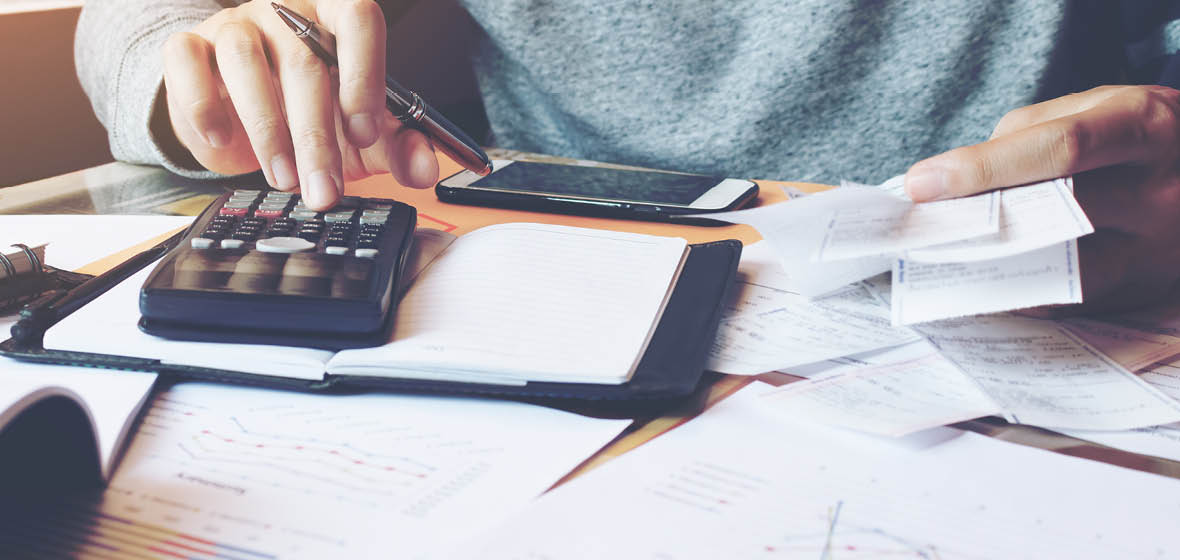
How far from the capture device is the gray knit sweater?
0.78 meters

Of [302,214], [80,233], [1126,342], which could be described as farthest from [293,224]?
[1126,342]

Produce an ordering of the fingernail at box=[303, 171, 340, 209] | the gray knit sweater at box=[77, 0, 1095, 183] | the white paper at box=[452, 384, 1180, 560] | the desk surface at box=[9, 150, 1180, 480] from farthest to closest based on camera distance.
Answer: the gray knit sweater at box=[77, 0, 1095, 183], the desk surface at box=[9, 150, 1180, 480], the fingernail at box=[303, 171, 340, 209], the white paper at box=[452, 384, 1180, 560]

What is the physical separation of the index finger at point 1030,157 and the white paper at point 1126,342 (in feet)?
0.28

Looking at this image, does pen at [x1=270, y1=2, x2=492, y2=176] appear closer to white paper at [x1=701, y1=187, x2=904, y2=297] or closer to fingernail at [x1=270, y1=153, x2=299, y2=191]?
fingernail at [x1=270, y1=153, x2=299, y2=191]

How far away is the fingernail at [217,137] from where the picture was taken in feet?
1.73

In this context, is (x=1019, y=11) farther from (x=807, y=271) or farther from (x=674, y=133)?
(x=807, y=271)

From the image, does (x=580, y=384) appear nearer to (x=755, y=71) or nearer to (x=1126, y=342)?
(x=1126, y=342)

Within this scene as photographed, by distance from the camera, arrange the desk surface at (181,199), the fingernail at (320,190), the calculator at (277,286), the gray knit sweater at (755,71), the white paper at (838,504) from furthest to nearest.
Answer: the gray knit sweater at (755,71) → the desk surface at (181,199) → the fingernail at (320,190) → the calculator at (277,286) → the white paper at (838,504)

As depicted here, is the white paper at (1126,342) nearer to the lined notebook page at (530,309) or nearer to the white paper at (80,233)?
the lined notebook page at (530,309)

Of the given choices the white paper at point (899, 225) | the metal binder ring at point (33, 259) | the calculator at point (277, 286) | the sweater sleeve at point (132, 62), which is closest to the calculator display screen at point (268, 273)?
the calculator at point (277, 286)

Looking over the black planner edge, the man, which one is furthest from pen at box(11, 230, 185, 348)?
the man

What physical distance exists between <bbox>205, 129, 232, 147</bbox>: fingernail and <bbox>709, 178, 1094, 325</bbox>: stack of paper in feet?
1.19

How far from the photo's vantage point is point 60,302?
41cm

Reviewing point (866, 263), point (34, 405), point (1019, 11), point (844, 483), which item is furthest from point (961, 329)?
point (1019, 11)
